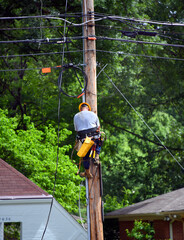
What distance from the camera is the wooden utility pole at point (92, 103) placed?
1089cm

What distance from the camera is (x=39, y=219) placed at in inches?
663

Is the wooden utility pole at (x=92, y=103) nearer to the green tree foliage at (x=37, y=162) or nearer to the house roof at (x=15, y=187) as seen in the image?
the house roof at (x=15, y=187)

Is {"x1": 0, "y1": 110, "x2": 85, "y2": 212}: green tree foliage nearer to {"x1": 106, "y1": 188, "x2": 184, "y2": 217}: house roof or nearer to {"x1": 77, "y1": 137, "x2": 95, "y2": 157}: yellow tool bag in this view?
{"x1": 106, "y1": 188, "x2": 184, "y2": 217}: house roof

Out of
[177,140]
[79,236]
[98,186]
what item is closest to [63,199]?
[79,236]

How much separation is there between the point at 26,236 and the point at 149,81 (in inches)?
635

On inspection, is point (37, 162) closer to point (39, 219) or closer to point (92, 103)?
point (39, 219)

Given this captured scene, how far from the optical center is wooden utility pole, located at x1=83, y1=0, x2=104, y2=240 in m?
10.9

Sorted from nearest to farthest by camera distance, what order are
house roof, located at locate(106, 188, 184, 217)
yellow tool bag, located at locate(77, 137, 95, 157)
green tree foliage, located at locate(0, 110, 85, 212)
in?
yellow tool bag, located at locate(77, 137, 95, 157), house roof, located at locate(106, 188, 184, 217), green tree foliage, located at locate(0, 110, 85, 212)

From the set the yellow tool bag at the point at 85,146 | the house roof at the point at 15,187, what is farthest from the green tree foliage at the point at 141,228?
the yellow tool bag at the point at 85,146

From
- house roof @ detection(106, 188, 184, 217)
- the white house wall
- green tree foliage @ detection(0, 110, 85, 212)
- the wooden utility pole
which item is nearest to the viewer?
the wooden utility pole

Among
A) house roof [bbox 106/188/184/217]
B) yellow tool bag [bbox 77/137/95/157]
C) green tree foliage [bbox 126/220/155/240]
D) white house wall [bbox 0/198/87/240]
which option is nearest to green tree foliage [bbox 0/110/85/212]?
green tree foliage [bbox 126/220/155/240]

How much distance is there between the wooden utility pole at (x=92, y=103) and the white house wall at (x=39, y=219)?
236 inches

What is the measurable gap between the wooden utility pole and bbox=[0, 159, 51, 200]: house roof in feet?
19.7

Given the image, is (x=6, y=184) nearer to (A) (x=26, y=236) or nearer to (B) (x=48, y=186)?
(A) (x=26, y=236)
